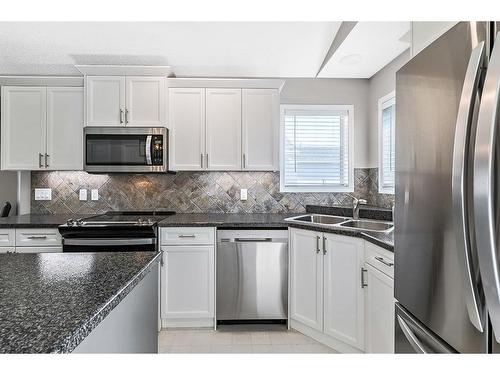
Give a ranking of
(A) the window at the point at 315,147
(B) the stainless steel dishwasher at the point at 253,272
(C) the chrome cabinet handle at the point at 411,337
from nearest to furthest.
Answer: (C) the chrome cabinet handle at the point at 411,337
(B) the stainless steel dishwasher at the point at 253,272
(A) the window at the point at 315,147

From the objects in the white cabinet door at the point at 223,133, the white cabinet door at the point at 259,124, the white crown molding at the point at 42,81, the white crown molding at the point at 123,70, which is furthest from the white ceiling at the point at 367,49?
the white crown molding at the point at 42,81

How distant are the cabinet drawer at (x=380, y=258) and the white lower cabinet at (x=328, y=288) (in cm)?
9

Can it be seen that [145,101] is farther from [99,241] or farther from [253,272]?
[253,272]

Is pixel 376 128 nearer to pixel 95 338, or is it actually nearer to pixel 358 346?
pixel 358 346

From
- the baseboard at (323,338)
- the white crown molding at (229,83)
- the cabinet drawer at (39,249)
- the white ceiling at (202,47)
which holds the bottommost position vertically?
the baseboard at (323,338)

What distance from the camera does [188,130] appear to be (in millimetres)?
3098

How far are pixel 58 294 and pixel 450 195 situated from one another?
1.16 meters

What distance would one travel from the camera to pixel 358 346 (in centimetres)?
217

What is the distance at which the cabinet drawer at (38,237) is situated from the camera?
264 centimetres

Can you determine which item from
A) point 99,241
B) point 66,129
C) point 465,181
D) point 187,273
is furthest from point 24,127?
point 465,181

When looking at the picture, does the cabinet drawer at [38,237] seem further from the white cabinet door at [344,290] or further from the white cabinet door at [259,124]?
the white cabinet door at [344,290]

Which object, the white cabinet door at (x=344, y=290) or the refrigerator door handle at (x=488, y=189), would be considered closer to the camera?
the refrigerator door handle at (x=488, y=189)
